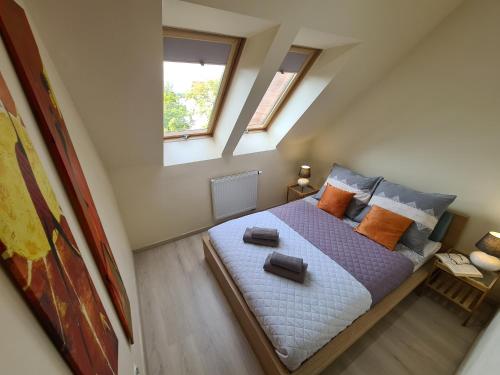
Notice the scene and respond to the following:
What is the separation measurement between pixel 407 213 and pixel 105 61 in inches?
105

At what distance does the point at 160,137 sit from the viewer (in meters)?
1.87

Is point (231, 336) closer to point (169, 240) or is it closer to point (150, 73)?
point (169, 240)

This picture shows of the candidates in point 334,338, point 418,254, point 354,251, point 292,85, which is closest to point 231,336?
point 334,338

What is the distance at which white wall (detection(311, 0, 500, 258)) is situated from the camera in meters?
1.73

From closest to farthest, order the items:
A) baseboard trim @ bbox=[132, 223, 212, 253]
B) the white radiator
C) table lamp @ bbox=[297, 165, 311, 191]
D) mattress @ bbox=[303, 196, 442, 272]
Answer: mattress @ bbox=[303, 196, 442, 272]
baseboard trim @ bbox=[132, 223, 212, 253]
the white radiator
table lamp @ bbox=[297, 165, 311, 191]

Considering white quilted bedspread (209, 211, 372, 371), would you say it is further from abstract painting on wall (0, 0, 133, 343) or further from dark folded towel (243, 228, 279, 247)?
abstract painting on wall (0, 0, 133, 343)

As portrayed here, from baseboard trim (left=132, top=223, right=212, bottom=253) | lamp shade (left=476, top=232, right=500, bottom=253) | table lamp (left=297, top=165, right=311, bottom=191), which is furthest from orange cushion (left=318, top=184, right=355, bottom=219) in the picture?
baseboard trim (left=132, top=223, right=212, bottom=253)

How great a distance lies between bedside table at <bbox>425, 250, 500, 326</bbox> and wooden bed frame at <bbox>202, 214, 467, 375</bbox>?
5.8 inches

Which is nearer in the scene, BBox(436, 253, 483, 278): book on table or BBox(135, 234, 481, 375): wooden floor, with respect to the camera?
BBox(135, 234, 481, 375): wooden floor

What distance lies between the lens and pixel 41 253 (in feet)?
1.36

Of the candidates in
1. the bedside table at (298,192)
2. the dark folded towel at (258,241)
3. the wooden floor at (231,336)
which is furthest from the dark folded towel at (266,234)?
the bedside table at (298,192)

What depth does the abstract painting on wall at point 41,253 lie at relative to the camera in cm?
35

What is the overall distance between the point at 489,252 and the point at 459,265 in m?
0.23

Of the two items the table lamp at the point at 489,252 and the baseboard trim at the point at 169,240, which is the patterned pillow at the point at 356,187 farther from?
the baseboard trim at the point at 169,240
